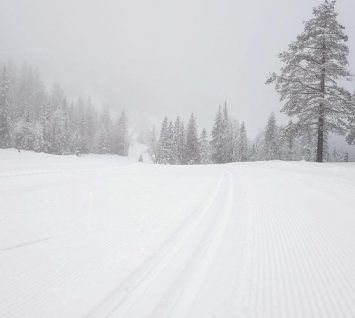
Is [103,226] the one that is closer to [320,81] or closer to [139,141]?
[320,81]

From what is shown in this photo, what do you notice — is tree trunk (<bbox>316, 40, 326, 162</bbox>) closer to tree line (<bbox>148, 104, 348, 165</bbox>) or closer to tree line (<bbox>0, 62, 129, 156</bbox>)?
tree line (<bbox>148, 104, 348, 165</bbox>)

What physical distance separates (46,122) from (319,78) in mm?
74285

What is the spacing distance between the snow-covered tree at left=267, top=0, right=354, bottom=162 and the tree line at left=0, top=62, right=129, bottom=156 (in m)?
60.9

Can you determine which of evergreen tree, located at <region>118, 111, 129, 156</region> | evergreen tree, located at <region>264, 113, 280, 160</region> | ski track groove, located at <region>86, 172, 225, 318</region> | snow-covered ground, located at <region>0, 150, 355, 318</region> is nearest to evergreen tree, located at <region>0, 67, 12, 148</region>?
evergreen tree, located at <region>118, 111, 129, 156</region>

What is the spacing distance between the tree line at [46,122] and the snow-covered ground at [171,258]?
65726 millimetres

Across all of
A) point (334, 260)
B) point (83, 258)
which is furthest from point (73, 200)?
point (334, 260)

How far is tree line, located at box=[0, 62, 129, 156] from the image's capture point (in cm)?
6502

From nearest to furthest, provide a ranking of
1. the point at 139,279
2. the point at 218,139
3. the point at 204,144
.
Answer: the point at 139,279, the point at 218,139, the point at 204,144

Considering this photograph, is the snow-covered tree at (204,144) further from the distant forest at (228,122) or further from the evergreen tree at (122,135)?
the evergreen tree at (122,135)

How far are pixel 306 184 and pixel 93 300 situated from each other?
11920 millimetres

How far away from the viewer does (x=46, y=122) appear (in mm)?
78250

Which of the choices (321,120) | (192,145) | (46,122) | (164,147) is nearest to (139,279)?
(321,120)

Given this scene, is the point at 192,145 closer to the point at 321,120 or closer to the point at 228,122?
the point at 228,122

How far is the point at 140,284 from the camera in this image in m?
3.44
